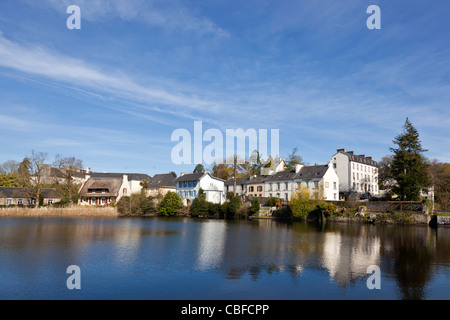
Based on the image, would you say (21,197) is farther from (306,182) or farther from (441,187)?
(441,187)

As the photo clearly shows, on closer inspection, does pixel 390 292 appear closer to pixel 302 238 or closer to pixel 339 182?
pixel 302 238

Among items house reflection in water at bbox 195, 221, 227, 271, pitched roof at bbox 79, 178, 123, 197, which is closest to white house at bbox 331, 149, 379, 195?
house reflection in water at bbox 195, 221, 227, 271

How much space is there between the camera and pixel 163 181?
84188 mm

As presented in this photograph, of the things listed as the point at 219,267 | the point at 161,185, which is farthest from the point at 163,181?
the point at 219,267

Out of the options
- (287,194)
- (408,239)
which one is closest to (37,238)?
(408,239)

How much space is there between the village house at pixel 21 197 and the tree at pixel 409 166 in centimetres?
7009

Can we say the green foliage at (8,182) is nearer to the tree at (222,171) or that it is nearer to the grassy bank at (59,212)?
the grassy bank at (59,212)

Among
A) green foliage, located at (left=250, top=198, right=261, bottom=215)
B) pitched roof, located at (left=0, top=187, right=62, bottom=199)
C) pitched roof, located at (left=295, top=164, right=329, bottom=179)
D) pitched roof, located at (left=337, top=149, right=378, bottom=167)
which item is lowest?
green foliage, located at (left=250, top=198, right=261, bottom=215)

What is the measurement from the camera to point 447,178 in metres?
60.0

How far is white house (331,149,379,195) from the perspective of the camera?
72.9 meters

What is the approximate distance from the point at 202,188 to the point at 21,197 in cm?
3872

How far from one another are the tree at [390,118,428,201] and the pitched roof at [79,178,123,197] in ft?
194

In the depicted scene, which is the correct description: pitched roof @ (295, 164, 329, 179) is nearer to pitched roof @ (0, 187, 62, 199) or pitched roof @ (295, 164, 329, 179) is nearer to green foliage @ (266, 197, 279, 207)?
green foliage @ (266, 197, 279, 207)
